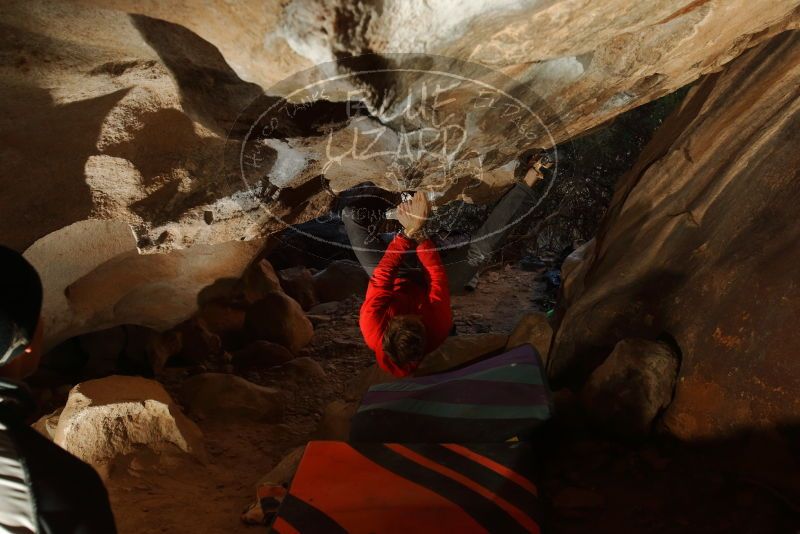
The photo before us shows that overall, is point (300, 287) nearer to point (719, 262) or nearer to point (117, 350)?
point (117, 350)

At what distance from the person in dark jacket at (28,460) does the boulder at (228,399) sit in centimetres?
343

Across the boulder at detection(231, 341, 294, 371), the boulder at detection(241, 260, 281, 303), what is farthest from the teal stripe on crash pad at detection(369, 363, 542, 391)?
the boulder at detection(241, 260, 281, 303)

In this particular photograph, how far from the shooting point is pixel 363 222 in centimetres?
463

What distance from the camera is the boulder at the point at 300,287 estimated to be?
8680 millimetres

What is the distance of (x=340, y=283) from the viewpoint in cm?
912

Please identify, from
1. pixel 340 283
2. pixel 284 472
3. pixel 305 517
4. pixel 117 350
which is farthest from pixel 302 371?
pixel 305 517

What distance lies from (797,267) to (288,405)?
196 inches

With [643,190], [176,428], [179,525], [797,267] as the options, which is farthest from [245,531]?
[643,190]

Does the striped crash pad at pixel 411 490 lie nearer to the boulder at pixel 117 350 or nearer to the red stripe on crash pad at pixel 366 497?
the red stripe on crash pad at pixel 366 497

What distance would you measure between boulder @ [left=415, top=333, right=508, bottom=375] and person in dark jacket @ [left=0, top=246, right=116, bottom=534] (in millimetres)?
3092

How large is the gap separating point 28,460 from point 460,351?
3601mm

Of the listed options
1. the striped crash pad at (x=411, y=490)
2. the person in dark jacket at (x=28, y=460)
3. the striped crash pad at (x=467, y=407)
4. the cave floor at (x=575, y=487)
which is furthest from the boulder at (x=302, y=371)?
the person in dark jacket at (x=28, y=460)

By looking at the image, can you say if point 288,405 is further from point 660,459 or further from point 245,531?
point 660,459

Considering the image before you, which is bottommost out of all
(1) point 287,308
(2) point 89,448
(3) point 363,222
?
(1) point 287,308
